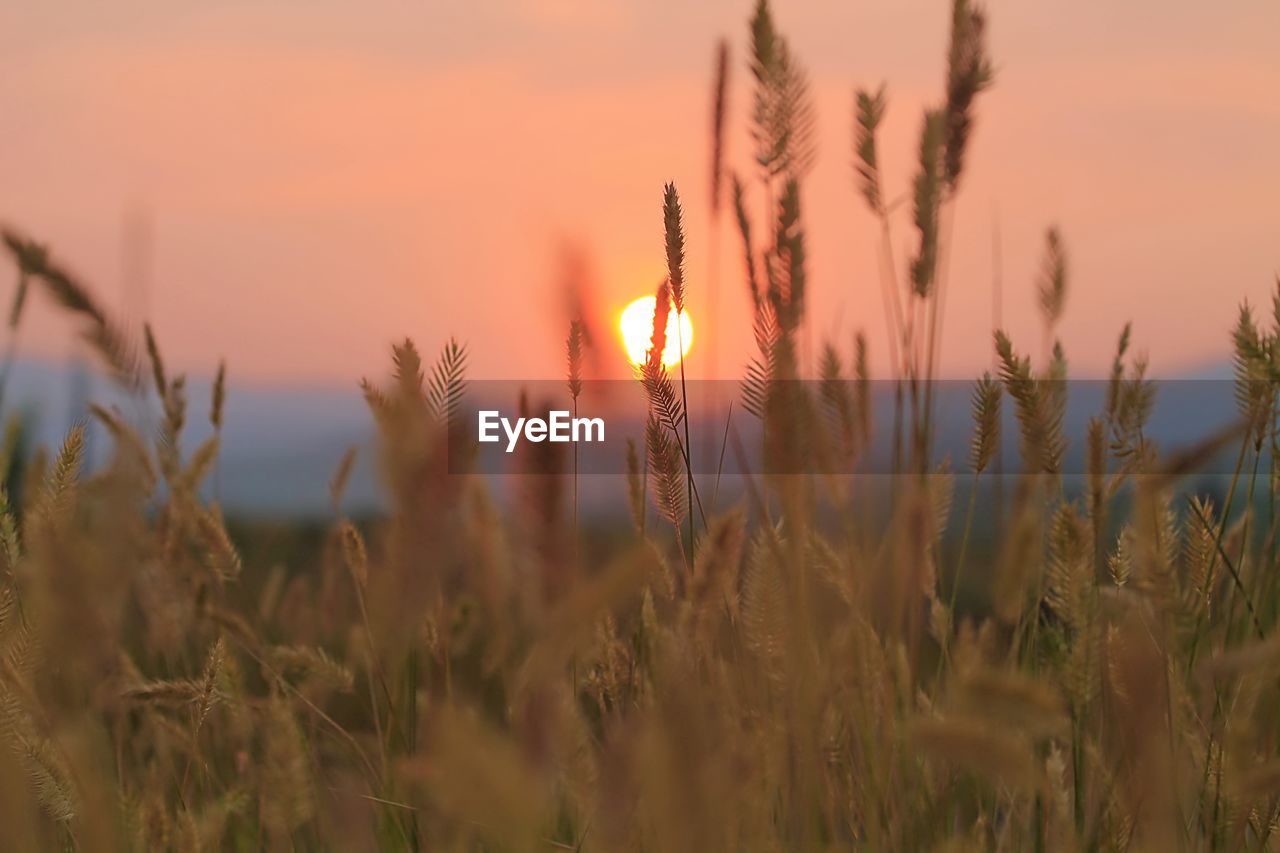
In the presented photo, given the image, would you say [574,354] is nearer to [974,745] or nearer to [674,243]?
[674,243]

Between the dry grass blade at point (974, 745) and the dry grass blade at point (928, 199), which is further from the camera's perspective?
the dry grass blade at point (928, 199)

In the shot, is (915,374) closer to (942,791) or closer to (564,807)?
(942,791)

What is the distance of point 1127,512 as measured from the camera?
153cm

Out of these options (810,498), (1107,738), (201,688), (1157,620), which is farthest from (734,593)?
(1107,738)

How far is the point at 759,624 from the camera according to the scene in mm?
1108

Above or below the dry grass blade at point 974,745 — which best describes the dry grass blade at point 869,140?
above

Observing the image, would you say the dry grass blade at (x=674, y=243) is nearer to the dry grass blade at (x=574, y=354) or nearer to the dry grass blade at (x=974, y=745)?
the dry grass blade at (x=574, y=354)

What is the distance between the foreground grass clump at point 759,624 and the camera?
820mm

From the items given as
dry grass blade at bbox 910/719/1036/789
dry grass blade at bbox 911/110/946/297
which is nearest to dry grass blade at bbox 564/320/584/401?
dry grass blade at bbox 911/110/946/297

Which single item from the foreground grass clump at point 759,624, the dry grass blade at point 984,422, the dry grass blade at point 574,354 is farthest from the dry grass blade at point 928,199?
the dry grass blade at point 574,354

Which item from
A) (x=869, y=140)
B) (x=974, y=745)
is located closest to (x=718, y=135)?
(x=869, y=140)

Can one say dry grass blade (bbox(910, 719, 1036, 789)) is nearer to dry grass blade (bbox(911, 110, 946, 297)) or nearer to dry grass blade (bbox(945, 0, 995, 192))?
dry grass blade (bbox(911, 110, 946, 297))

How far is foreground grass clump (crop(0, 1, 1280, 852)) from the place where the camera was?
820 millimetres

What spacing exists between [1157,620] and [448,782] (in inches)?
37.2
